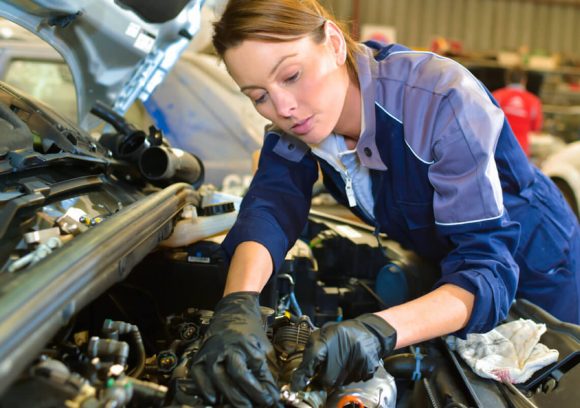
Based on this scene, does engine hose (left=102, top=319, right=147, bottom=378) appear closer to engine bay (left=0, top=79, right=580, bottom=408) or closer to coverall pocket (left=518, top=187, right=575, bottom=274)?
engine bay (left=0, top=79, right=580, bottom=408)

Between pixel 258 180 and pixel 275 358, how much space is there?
0.59 meters

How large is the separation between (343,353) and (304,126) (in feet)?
1.64

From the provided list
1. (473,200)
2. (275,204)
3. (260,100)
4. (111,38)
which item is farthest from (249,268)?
(111,38)

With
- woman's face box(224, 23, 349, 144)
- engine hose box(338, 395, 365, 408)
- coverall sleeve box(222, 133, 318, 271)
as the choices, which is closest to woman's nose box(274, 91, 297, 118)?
woman's face box(224, 23, 349, 144)

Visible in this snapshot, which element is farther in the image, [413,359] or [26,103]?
[26,103]

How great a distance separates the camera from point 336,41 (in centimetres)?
124

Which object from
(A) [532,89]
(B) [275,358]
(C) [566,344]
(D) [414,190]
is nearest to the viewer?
(B) [275,358]

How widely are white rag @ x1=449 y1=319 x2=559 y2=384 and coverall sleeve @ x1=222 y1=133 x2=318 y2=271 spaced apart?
45 cm

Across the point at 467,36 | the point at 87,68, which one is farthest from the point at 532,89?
the point at 87,68

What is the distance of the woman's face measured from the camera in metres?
1.13

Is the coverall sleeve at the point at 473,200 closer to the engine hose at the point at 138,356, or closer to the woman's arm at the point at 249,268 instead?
the woman's arm at the point at 249,268

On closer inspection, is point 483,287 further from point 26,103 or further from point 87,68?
point 87,68

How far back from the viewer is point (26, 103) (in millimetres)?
1430

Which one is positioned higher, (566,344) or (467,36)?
(467,36)
